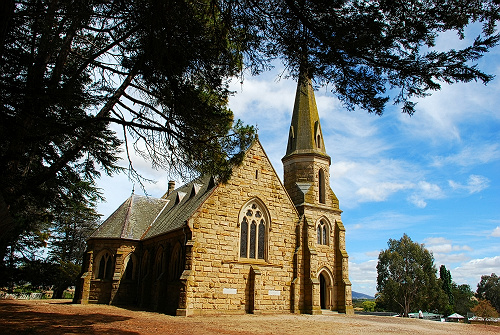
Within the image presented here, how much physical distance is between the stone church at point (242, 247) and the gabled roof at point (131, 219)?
85 millimetres

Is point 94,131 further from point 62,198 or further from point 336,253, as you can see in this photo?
point 336,253

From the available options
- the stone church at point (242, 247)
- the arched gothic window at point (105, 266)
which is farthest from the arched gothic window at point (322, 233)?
the arched gothic window at point (105, 266)

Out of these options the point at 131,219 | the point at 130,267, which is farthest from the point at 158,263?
the point at 131,219

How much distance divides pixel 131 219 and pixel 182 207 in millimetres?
5557

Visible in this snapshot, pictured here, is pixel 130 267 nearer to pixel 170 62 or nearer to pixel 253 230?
pixel 253 230

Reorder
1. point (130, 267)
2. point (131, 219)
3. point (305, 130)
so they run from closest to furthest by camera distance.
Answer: point (130, 267), point (131, 219), point (305, 130)

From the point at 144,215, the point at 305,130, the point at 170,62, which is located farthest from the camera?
the point at 144,215

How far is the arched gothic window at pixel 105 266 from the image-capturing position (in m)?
25.4

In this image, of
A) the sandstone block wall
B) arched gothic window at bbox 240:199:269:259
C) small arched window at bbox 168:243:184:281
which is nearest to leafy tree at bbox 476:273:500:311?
the sandstone block wall

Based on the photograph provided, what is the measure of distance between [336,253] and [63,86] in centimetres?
2185

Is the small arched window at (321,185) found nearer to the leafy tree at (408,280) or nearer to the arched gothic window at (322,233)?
the arched gothic window at (322,233)

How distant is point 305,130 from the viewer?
28438 millimetres

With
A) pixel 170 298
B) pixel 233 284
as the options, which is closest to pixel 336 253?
pixel 233 284

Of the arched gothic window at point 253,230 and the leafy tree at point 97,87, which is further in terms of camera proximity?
the arched gothic window at point 253,230
